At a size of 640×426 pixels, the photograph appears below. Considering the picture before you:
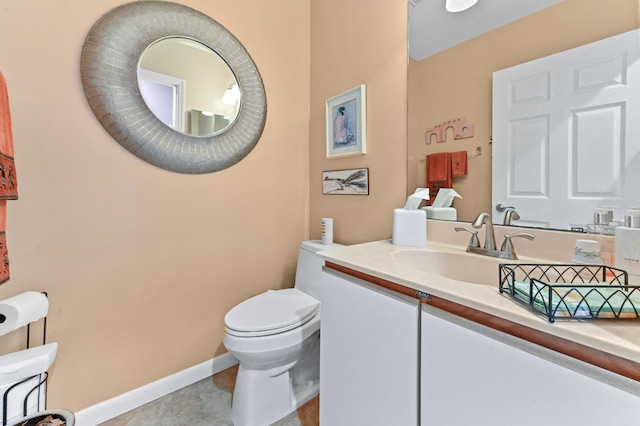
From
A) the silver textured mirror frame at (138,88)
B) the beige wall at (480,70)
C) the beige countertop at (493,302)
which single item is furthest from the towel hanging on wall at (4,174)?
the beige wall at (480,70)

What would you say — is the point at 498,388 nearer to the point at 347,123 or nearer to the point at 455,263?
the point at 455,263

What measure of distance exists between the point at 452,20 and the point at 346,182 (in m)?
0.93

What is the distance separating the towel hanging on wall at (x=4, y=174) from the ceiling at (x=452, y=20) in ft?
5.31

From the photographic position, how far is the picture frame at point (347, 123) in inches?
60.3

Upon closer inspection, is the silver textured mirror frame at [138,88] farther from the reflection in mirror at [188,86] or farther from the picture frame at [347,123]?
the picture frame at [347,123]

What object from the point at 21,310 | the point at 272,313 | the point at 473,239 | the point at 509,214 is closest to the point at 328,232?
the point at 272,313

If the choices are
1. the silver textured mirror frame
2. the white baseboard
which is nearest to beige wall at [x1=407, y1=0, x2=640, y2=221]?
the silver textured mirror frame

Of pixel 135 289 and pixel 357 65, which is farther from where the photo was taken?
pixel 357 65

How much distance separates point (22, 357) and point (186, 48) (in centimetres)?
151

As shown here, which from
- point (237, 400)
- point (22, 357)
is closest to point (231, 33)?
point (22, 357)

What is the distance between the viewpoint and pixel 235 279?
64.2 inches

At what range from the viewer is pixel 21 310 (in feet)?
3.12

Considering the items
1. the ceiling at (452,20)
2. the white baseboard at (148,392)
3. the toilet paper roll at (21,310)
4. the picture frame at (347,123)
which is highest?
the ceiling at (452,20)

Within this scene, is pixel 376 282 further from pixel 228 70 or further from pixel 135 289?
pixel 228 70
